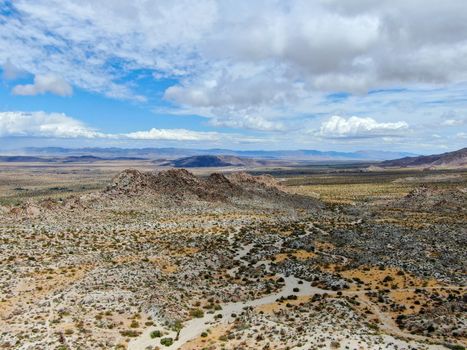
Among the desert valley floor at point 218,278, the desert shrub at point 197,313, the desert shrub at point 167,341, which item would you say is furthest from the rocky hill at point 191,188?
the desert shrub at point 167,341

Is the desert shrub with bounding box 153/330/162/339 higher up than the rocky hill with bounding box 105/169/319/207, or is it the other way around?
the rocky hill with bounding box 105/169/319/207

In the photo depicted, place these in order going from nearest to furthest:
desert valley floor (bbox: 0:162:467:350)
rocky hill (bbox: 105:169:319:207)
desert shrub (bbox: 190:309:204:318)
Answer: desert valley floor (bbox: 0:162:467:350) → desert shrub (bbox: 190:309:204:318) → rocky hill (bbox: 105:169:319:207)

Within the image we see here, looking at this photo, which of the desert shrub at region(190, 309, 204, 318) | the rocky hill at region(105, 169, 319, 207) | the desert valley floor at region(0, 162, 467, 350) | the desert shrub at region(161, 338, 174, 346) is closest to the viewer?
the desert shrub at region(161, 338, 174, 346)

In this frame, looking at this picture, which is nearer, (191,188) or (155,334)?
(155,334)

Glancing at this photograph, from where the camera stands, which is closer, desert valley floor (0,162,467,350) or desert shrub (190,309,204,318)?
desert valley floor (0,162,467,350)

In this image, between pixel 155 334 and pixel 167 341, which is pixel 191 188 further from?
pixel 167 341

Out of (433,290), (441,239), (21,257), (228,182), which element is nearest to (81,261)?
(21,257)

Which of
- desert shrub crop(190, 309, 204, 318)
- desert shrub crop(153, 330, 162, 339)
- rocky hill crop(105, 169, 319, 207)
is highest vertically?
rocky hill crop(105, 169, 319, 207)

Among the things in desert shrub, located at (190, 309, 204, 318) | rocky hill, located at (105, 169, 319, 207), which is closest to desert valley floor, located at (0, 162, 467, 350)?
desert shrub, located at (190, 309, 204, 318)

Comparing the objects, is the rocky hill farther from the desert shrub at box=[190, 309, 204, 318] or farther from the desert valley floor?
the desert shrub at box=[190, 309, 204, 318]

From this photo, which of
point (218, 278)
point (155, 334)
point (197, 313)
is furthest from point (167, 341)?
point (218, 278)
